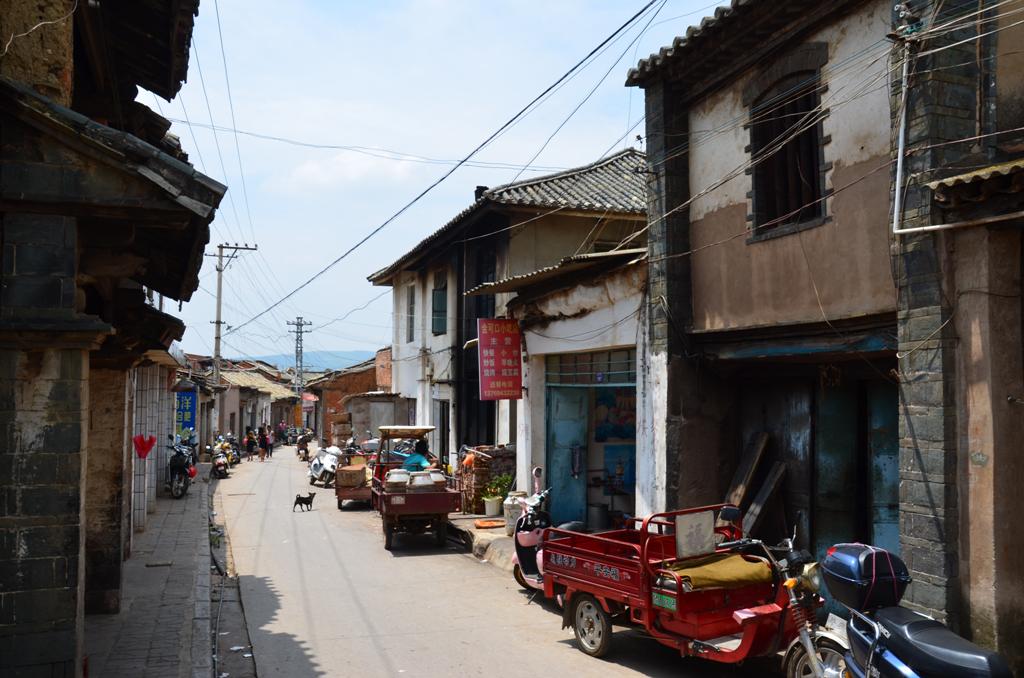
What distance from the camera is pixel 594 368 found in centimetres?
1455

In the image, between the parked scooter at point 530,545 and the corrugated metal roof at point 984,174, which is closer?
the corrugated metal roof at point 984,174

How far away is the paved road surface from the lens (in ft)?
27.4

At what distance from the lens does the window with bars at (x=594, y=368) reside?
529 inches

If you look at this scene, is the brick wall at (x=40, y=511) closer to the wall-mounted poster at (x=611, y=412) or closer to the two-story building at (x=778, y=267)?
the two-story building at (x=778, y=267)

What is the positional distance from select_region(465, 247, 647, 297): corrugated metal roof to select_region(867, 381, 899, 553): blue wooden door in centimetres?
412

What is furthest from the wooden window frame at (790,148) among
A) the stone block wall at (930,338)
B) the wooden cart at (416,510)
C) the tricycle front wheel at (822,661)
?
the wooden cart at (416,510)

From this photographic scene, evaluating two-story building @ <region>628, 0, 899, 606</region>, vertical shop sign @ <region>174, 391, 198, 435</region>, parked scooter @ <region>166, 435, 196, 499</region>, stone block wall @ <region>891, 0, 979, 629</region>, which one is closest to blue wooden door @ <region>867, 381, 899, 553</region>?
two-story building @ <region>628, 0, 899, 606</region>

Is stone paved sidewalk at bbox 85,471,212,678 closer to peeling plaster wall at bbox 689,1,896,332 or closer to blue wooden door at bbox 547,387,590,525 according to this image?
blue wooden door at bbox 547,387,590,525

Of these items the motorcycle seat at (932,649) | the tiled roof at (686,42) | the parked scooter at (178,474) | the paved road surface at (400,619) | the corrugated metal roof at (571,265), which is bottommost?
the paved road surface at (400,619)

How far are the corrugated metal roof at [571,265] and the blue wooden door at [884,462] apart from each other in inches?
162

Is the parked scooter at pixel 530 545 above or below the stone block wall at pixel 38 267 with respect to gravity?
below

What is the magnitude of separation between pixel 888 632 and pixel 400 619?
634 cm

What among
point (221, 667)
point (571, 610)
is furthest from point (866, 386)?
point (221, 667)

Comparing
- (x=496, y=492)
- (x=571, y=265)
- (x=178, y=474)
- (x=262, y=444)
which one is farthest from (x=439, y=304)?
(x=262, y=444)
